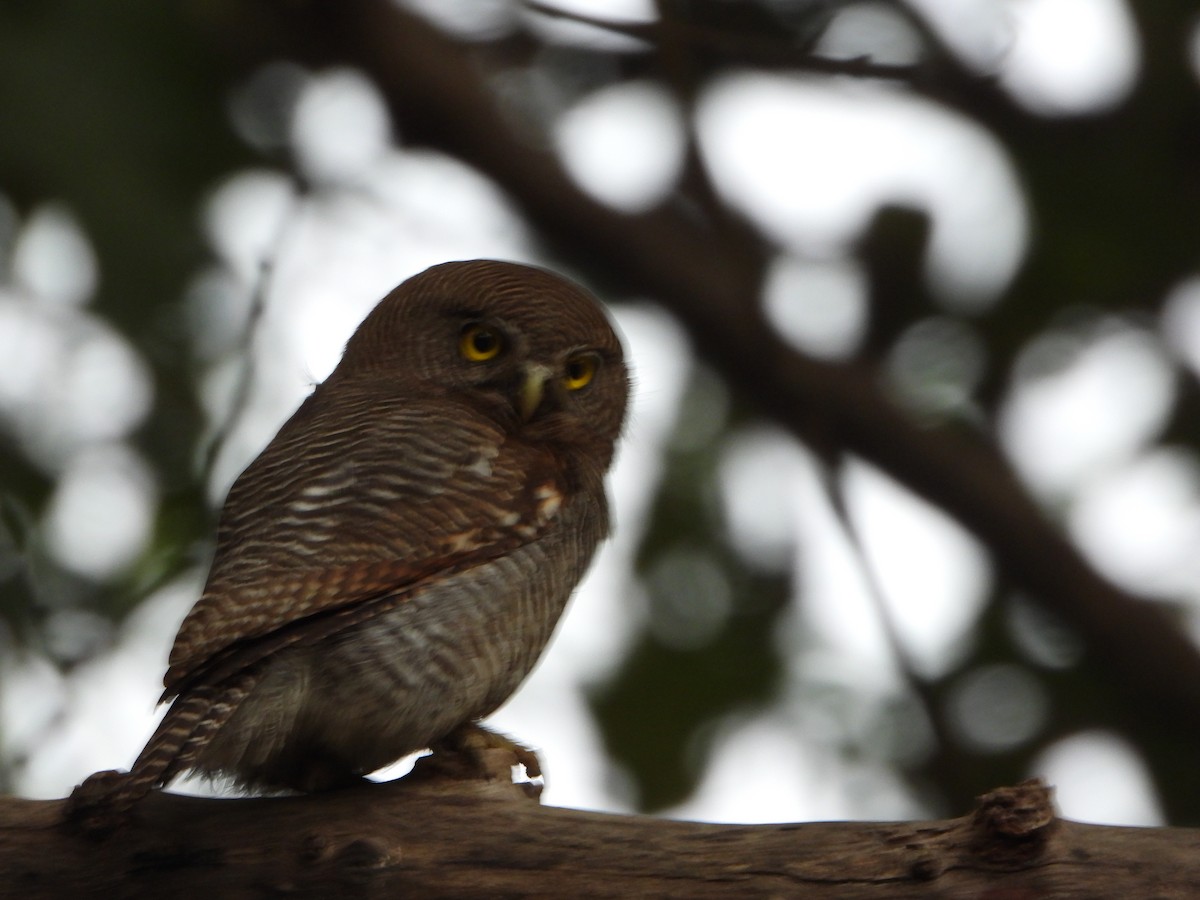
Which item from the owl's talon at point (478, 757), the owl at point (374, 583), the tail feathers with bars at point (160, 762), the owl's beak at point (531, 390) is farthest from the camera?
the owl's beak at point (531, 390)

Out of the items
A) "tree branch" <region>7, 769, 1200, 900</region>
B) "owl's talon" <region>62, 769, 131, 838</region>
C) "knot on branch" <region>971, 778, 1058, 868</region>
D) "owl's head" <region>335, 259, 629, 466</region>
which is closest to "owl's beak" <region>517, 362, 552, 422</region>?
"owl's head" <region>335, 259, 629, 466</region>

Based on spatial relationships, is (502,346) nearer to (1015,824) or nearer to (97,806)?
(97,806)

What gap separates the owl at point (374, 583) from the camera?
3658 mm

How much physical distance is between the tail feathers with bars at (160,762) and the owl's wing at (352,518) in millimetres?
88

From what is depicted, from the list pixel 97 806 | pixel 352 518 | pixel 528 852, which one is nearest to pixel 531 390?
pixel 352 518

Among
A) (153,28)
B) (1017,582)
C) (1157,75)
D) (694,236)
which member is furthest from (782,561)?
(153,28)

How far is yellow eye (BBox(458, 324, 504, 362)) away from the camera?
521 cm

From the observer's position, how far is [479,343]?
17.2 ft

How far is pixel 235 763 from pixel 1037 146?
4874 mm

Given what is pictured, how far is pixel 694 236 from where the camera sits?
291 inches

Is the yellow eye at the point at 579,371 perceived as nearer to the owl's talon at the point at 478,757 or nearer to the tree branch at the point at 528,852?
the owl's talon at the point at 478,757

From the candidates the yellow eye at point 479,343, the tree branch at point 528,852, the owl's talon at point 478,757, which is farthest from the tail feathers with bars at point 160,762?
the yellow eye at point 479,343

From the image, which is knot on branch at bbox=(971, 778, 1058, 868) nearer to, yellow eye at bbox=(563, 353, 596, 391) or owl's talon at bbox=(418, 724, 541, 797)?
owl's talon at bbox=(418, 724, 541, 797)

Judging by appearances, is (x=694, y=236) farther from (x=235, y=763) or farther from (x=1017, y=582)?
Answer: (x=235, y=763)
